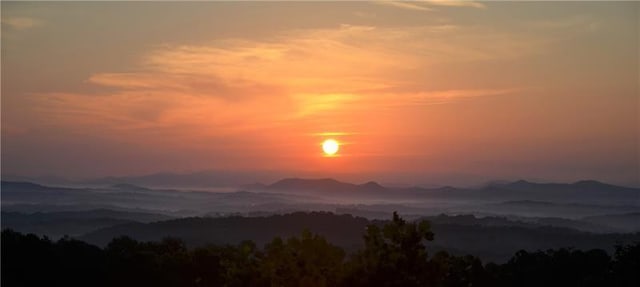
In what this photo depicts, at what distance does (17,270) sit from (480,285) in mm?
17618

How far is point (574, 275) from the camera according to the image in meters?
42.1

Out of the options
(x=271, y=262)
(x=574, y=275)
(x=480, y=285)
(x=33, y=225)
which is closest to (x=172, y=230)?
(x=33, y=225)

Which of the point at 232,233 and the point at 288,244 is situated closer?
the point at 288,244

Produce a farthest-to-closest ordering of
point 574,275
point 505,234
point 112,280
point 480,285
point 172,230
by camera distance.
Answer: point 505,234 → point 172,230 → point 574,275 → point 112,280 → point 480,285

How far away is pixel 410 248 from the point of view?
15.0m

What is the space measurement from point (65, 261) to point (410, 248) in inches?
859

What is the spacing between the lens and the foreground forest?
14.9 m

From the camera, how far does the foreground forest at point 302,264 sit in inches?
586

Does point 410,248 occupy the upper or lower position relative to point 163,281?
upper

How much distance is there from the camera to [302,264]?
14.9 metres

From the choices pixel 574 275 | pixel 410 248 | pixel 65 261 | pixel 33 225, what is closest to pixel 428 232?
pixel 410 248

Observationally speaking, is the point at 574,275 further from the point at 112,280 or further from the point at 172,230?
the point at 172,230

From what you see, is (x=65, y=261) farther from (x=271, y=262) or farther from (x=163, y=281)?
(x=271, y=262)

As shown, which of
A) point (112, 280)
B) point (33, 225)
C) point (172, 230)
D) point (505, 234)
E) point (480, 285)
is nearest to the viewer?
point (480, 285)
